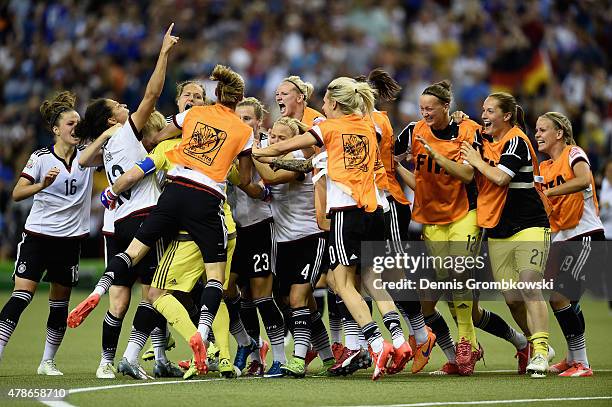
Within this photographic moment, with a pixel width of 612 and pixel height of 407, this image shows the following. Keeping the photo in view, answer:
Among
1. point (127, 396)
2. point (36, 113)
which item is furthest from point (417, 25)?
point (127, 396)

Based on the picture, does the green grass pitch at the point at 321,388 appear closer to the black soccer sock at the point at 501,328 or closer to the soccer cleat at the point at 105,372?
the soccer cleat at the point at 105,372

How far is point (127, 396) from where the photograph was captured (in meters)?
7.76

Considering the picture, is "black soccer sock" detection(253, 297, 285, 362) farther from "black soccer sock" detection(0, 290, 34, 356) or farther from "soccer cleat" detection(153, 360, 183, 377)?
"black soccer sock" detection(0, 290, 34, 356)

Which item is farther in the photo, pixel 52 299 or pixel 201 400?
pixel 52 299

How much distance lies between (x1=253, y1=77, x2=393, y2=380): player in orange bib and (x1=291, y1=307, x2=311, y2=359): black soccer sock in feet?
1.67

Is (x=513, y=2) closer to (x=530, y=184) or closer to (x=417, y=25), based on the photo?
(x=417, y=25)

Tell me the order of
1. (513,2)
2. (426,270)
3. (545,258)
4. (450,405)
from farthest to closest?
(513,2) < (426,270) < (545,258) < (450,405)

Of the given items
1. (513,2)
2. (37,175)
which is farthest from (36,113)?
(37,175)

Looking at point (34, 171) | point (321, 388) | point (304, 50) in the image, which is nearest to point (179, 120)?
point (34, 171)

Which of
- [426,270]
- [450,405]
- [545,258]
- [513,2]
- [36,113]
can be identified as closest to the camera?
[450,405]

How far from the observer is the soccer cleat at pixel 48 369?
372 inches

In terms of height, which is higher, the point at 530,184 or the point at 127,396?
the point at 530,184

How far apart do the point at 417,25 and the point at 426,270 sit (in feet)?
48.1

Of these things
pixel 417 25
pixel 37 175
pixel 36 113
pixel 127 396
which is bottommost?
pixel 127 396
